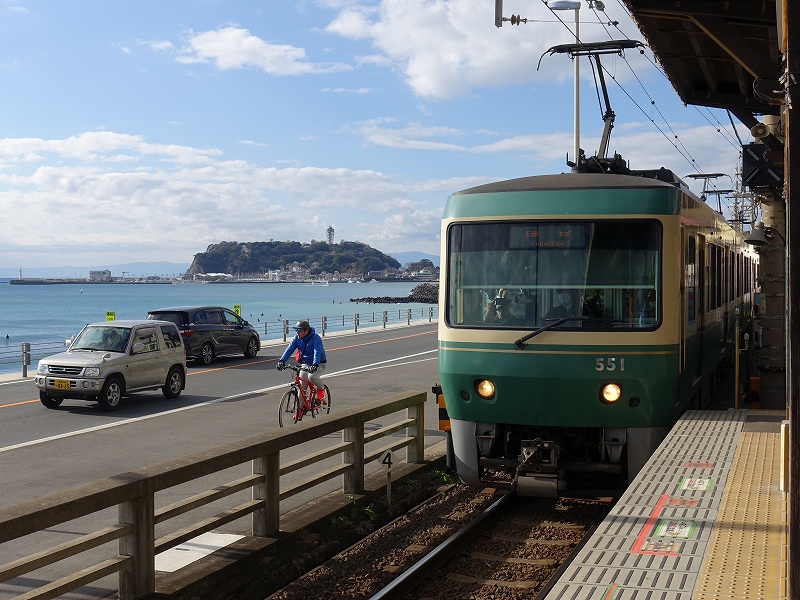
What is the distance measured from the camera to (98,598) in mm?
6902

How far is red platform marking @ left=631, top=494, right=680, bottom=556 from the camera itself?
540 cm

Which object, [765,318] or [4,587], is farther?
[765,318]

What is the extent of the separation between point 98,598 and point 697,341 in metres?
6.92

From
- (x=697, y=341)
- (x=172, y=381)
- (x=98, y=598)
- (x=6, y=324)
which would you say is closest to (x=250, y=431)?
(x=172, y=381)

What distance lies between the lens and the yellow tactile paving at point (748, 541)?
4668mm

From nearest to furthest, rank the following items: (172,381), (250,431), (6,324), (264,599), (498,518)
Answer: (264,599), (498,518), (250,431), (172,381), (6,324)

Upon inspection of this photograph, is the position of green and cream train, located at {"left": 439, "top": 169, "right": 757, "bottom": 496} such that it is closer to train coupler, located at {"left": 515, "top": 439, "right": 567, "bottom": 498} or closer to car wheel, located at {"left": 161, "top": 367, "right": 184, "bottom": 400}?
train coupler, located at {"left": 515, "top": 439, "right": 567, "bottom": 498}

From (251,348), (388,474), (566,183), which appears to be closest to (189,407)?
(388,474)

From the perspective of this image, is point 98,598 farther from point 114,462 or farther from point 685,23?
point 685,23

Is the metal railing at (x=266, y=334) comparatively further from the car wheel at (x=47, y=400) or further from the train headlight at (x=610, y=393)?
the train headlight at (x=610, y=393)

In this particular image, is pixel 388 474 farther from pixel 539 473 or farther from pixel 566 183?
pixel 566 183

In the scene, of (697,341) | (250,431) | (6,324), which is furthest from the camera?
(6,324)

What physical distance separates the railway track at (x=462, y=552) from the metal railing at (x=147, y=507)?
731 mm

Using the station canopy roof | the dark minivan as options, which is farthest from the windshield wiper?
the dark minivan
